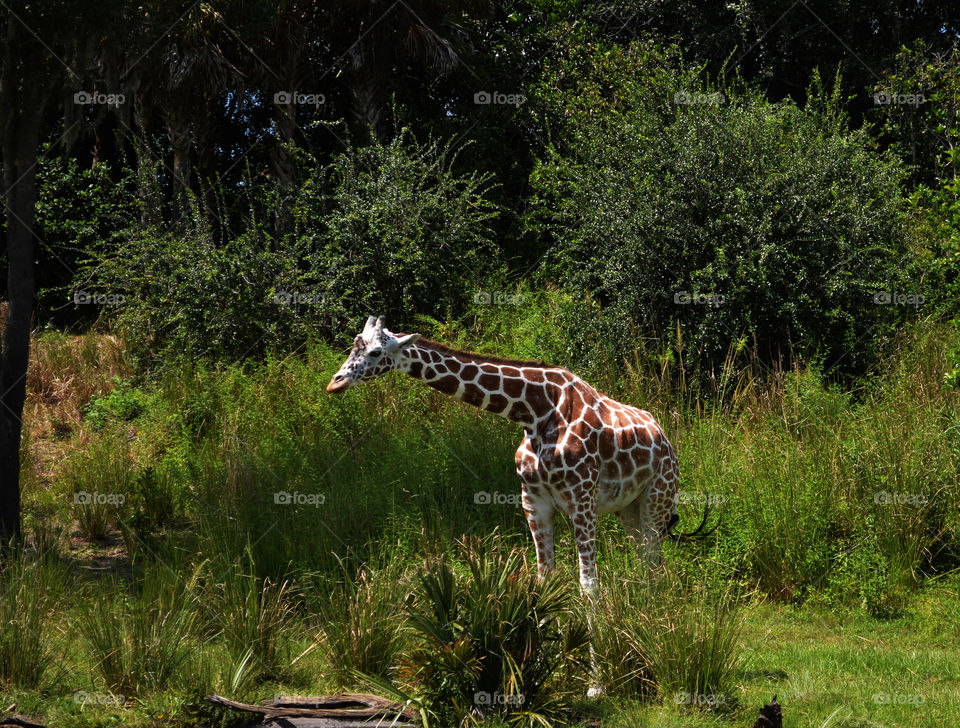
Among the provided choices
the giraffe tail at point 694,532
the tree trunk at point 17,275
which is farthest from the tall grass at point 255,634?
the tree trunk at point 17,275

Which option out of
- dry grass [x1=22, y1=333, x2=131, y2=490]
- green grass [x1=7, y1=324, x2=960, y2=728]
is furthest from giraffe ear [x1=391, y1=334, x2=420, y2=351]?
dry grass [x1=22, y1=333, x2=131, y2=490]

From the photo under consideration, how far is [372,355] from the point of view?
20.9ft

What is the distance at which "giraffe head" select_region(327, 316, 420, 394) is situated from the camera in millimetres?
6340

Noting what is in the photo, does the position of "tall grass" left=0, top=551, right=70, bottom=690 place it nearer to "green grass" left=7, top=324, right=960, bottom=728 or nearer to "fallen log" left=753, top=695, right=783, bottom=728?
"green grass" left=7, top=324, right=960, bottom=728

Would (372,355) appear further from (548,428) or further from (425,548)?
(425,548)

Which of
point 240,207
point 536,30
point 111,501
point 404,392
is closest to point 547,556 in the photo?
point 404,392

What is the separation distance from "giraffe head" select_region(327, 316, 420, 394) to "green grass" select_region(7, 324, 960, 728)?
1.28 meters

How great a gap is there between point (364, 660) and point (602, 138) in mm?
8989

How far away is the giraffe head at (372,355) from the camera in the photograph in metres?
6.34

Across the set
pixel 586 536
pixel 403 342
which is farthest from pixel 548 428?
pixel 403 342

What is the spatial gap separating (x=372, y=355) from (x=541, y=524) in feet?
5.23

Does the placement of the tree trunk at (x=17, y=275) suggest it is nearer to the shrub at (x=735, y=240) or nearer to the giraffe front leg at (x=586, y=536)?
the giraffe front leg at (x=586, y=536)

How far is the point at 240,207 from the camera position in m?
17.4

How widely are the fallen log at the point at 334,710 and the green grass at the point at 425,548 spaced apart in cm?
28
